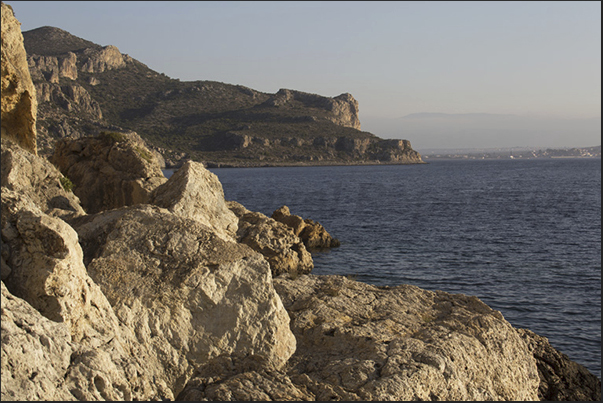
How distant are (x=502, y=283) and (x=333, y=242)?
10559 mm

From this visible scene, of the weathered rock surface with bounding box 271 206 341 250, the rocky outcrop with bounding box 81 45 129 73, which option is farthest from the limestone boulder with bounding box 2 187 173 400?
the rocky outcrop with bounding box 81 45 129 73

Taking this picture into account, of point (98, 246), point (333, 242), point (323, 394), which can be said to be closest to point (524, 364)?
point (323, 394)

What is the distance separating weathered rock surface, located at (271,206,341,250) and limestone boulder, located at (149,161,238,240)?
15479 mm

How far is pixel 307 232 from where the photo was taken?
94.8 feet

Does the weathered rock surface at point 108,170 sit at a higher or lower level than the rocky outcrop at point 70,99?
lower

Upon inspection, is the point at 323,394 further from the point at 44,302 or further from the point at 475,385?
the point at 44,302

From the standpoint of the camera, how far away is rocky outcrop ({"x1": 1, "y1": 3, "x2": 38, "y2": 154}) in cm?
946

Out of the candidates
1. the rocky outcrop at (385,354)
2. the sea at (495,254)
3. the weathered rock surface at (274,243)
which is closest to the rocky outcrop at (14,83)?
the rocky outcrop at (385,354)

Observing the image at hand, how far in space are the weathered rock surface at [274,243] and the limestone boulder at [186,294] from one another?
6.85 m

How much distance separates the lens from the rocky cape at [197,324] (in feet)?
18.3

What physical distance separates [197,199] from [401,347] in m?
5.47

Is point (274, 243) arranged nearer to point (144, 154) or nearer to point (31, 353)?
point (144, 154)

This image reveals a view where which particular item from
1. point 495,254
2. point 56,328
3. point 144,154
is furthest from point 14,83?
point 495,254

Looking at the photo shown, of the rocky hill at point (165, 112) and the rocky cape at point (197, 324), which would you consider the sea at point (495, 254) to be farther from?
the rocky hill at point (165, 112)
